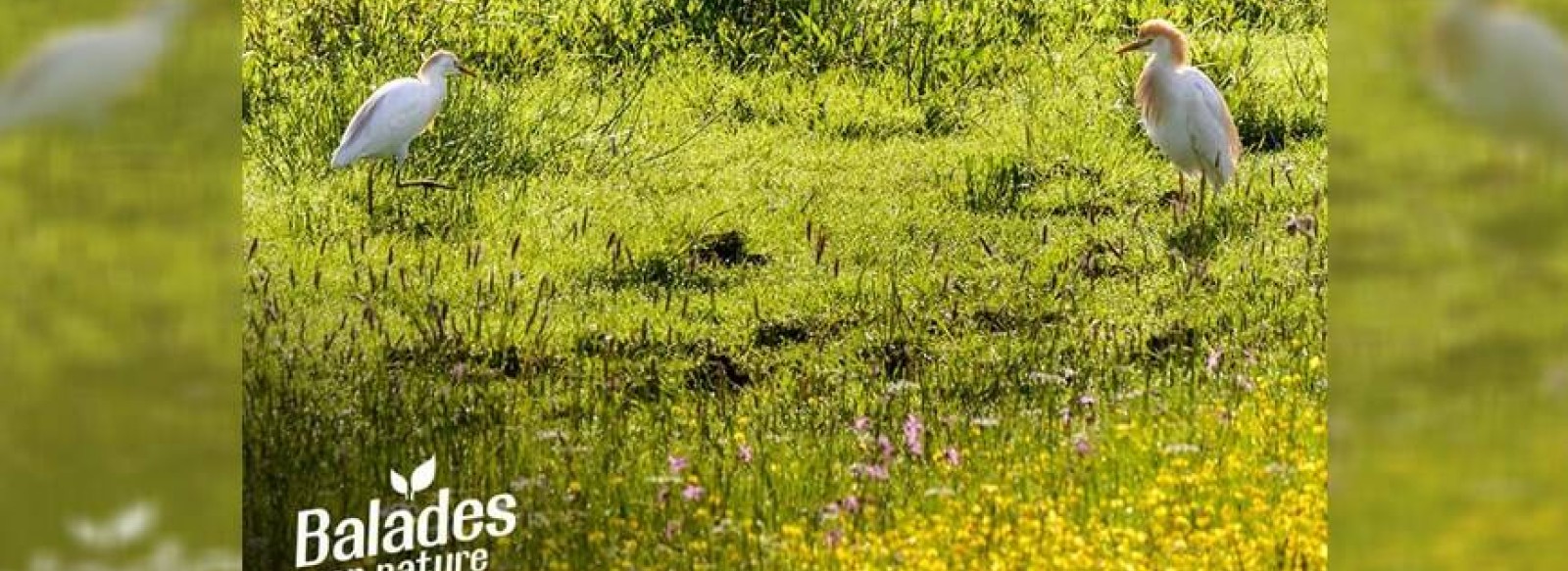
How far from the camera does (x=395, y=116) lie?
451cm

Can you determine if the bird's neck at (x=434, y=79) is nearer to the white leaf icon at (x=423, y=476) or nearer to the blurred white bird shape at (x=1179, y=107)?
the white leaf icon at (x=423, y=476)

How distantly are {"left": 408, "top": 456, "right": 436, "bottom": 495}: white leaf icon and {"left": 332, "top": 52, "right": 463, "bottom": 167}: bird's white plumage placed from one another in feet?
1.86

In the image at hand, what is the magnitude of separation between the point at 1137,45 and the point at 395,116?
1723 millimetres

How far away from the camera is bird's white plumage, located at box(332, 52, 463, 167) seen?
14.7ft

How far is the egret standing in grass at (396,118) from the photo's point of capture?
4.49 m

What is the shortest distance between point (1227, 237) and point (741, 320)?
1.22m
